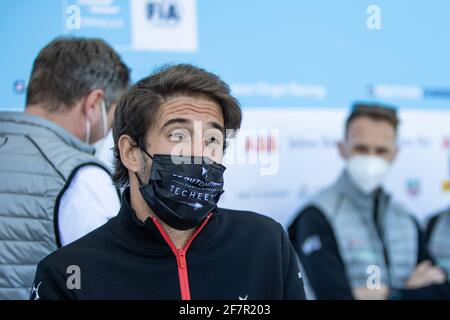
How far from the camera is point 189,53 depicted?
99.3 inches

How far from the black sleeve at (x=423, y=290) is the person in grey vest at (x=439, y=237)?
0.22 feet

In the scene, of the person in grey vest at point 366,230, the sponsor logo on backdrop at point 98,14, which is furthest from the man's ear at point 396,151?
the sponsor logo on backdrop at point 98,14

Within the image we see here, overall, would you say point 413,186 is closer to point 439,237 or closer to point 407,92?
point 439,237

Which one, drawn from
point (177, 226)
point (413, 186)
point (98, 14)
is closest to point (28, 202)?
point (177, 226)

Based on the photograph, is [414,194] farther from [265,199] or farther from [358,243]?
[265,199]

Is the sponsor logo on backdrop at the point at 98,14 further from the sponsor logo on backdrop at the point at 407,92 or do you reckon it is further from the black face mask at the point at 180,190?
the sponsor logo on backdrop at the point at 407,92

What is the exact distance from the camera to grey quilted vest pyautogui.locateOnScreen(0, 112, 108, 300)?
1.57 m

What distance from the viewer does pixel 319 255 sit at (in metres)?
2.71

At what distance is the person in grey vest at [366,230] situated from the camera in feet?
9.01

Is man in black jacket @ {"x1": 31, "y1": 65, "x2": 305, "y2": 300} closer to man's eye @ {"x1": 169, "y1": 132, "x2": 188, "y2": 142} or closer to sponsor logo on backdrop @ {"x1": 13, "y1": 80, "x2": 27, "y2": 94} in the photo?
man's eye @ {"x1": 169, "y1": 132, "x2": 188, "y2": 142}

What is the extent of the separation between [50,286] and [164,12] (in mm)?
1482

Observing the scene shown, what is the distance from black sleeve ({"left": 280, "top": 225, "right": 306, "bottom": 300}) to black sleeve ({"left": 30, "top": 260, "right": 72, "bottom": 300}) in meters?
0.49
